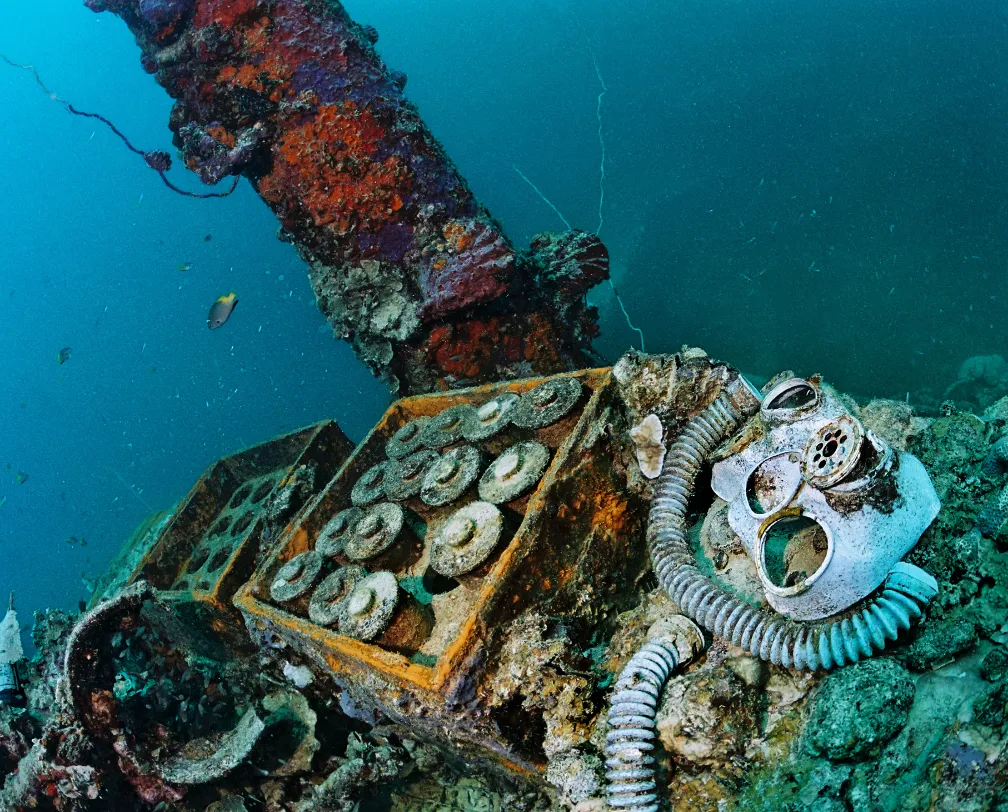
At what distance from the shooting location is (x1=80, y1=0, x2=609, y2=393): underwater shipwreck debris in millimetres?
5324

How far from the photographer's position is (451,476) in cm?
380

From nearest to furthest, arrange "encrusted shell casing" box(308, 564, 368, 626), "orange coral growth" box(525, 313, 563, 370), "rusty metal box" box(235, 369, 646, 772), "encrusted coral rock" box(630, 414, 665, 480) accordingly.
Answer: "rusty metal box" box(235, 369, 646, 772) < "encrusted coral rock" box(630, 414, 665, 480) < "encrusted shell casing" box(308, 564, 368, 626) < "orange coral growth" box(525, 313, 563, 370)

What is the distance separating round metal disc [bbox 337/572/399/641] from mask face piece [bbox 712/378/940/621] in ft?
6.39

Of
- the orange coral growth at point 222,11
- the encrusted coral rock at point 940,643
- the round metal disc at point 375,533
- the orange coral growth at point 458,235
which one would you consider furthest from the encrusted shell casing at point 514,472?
the orange coral growth at point 222,11

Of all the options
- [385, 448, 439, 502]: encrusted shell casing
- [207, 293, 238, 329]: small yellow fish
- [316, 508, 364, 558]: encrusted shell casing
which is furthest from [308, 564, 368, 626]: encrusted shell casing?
[207, 293, 238, 329]: small yellow fish

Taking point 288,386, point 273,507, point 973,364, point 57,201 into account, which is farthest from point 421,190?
point 57,201

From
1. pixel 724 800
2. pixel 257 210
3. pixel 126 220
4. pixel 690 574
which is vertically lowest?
pixel 724 800

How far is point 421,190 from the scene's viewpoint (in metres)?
5.43

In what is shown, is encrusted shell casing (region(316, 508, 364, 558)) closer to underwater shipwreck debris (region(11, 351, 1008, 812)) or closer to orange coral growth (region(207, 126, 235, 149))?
underwater shipwreck debris (region(11, 351, 1008, 812))

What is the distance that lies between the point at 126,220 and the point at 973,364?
129580 mm

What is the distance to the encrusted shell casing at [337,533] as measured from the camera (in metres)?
4.01

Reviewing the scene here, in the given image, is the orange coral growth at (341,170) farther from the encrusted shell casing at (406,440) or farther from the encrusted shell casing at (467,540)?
the encrusted shell casing at (467,540)

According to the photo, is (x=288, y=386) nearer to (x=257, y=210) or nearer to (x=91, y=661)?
(x=257, y=210)

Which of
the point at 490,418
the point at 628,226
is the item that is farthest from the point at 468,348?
the point at 628,226
